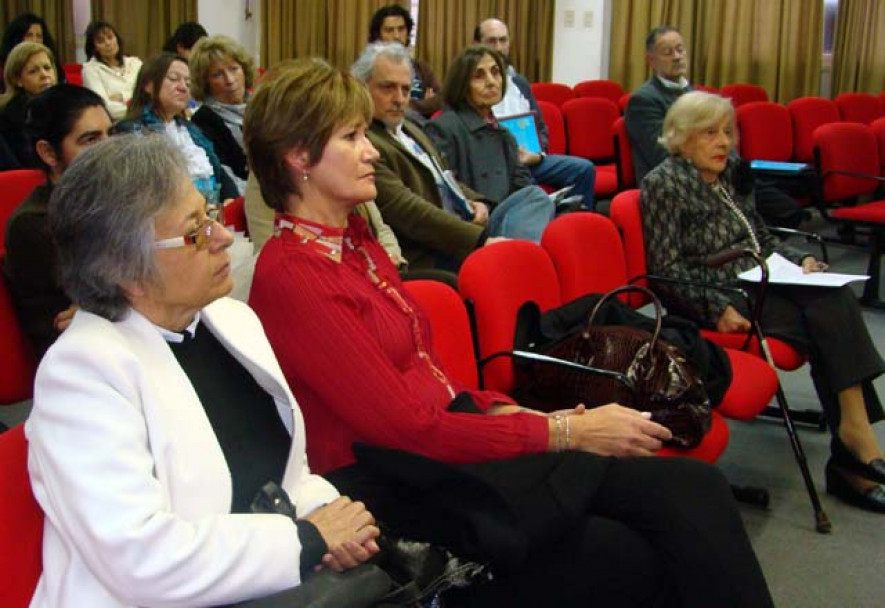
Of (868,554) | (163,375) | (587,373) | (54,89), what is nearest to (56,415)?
(163,375)

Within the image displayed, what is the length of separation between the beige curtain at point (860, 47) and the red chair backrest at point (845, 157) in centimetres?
264

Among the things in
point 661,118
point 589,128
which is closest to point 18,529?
point 661,118

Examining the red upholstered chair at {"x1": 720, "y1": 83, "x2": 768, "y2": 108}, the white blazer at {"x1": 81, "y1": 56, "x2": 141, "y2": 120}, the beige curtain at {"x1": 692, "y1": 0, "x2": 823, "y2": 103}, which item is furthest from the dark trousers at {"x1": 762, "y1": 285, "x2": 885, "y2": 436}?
the beige curtain at {"x1": 692, "y1": 0, "x2": 823, "y2": 103}

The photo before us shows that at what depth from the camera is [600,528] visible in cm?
171

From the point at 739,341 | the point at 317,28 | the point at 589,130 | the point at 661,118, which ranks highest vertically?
the point at 317,28

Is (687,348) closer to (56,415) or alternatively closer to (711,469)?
(711,469)

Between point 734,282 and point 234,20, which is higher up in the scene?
point 234,20

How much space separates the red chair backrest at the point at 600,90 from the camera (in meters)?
7.74

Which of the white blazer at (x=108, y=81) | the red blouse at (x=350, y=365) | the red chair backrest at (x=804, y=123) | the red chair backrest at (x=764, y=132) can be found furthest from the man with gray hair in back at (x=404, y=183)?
the red chair backrest at (x=804, y=123)

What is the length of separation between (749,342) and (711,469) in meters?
1.30

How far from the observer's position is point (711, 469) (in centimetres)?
183

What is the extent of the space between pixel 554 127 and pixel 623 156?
0.71m

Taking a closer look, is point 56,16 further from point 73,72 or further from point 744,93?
point 744,93

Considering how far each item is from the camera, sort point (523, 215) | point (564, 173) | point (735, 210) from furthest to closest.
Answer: point (564, 173)
point (523, 215)
point (735, 210)
